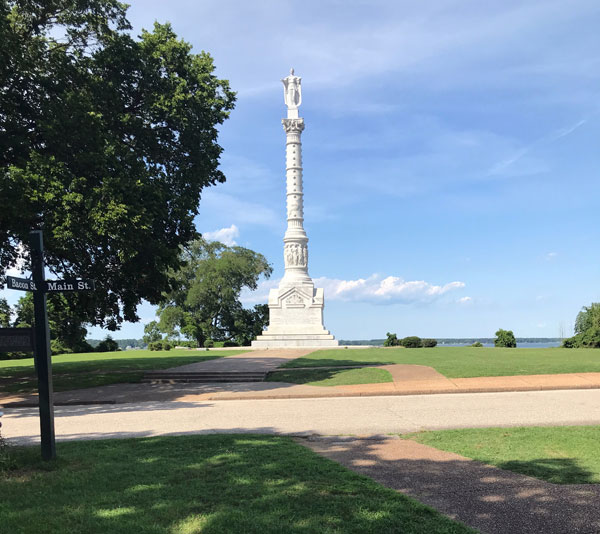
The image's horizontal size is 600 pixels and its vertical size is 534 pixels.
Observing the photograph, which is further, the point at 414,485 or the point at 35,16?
the point at 35,16

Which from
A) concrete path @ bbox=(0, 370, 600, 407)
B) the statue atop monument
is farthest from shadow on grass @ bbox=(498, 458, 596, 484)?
the statue atop monument

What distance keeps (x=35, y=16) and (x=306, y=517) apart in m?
23.0

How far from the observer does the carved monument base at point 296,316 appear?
5050cm

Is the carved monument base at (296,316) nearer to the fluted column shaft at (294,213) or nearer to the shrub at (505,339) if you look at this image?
the fluted column shaft at (294,213)

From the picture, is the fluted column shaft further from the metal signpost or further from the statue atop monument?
the metal signpost

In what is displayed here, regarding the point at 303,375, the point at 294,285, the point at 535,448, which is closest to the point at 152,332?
the point at 294,285

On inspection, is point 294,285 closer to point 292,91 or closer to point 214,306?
point 214,306

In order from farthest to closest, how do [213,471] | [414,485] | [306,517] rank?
[213,471] → [414,485] → [306,517]

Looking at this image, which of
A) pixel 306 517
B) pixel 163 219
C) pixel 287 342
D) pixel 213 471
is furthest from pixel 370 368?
pixel 287 342

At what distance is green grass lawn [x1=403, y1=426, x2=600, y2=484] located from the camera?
264 inches

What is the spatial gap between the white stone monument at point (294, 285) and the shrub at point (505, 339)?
14.8 meters

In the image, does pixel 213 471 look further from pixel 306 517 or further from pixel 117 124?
pixel 117 124

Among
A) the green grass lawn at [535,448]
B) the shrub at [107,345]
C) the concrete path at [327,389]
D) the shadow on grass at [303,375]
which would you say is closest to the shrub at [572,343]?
the concrete path at [327,389]

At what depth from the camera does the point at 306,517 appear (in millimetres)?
5082
